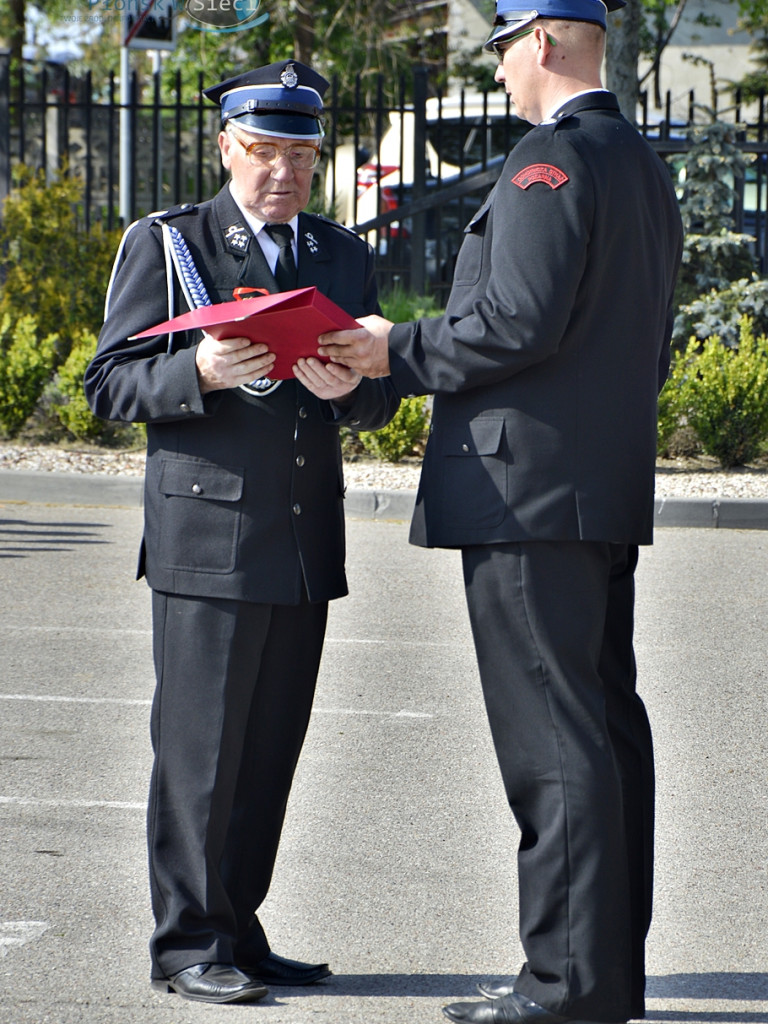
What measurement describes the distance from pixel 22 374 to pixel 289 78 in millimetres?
8760

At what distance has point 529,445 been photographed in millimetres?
2762

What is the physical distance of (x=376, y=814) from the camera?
4.31m

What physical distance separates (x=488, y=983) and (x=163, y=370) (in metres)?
1.49

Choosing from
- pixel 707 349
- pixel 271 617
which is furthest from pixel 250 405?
pixel 707 349

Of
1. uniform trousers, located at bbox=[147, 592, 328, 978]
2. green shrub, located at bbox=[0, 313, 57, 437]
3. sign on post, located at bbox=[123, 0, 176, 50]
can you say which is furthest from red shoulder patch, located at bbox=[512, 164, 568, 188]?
sign on post, located at bbox=[123, 0, 176, 50]

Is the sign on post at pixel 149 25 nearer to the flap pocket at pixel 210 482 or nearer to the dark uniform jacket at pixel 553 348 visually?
the flap pocket at pixel 210 482

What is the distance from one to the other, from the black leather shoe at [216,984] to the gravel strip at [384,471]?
7.23 m

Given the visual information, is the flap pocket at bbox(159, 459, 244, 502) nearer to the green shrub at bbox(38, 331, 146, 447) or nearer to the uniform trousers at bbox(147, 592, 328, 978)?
the uniform trousers at bbox(147, 592, 328, 978)

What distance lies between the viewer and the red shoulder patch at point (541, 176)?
266 centimetres

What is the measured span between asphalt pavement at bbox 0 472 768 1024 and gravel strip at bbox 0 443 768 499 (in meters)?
2.48

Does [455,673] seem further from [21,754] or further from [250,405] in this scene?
[250,405]

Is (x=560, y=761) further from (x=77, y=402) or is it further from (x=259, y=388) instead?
(x=77, y=402)

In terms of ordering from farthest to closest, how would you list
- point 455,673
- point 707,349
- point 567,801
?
point 707,349 < point 455,673 < point 567,801

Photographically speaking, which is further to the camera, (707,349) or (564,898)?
(707,349)
